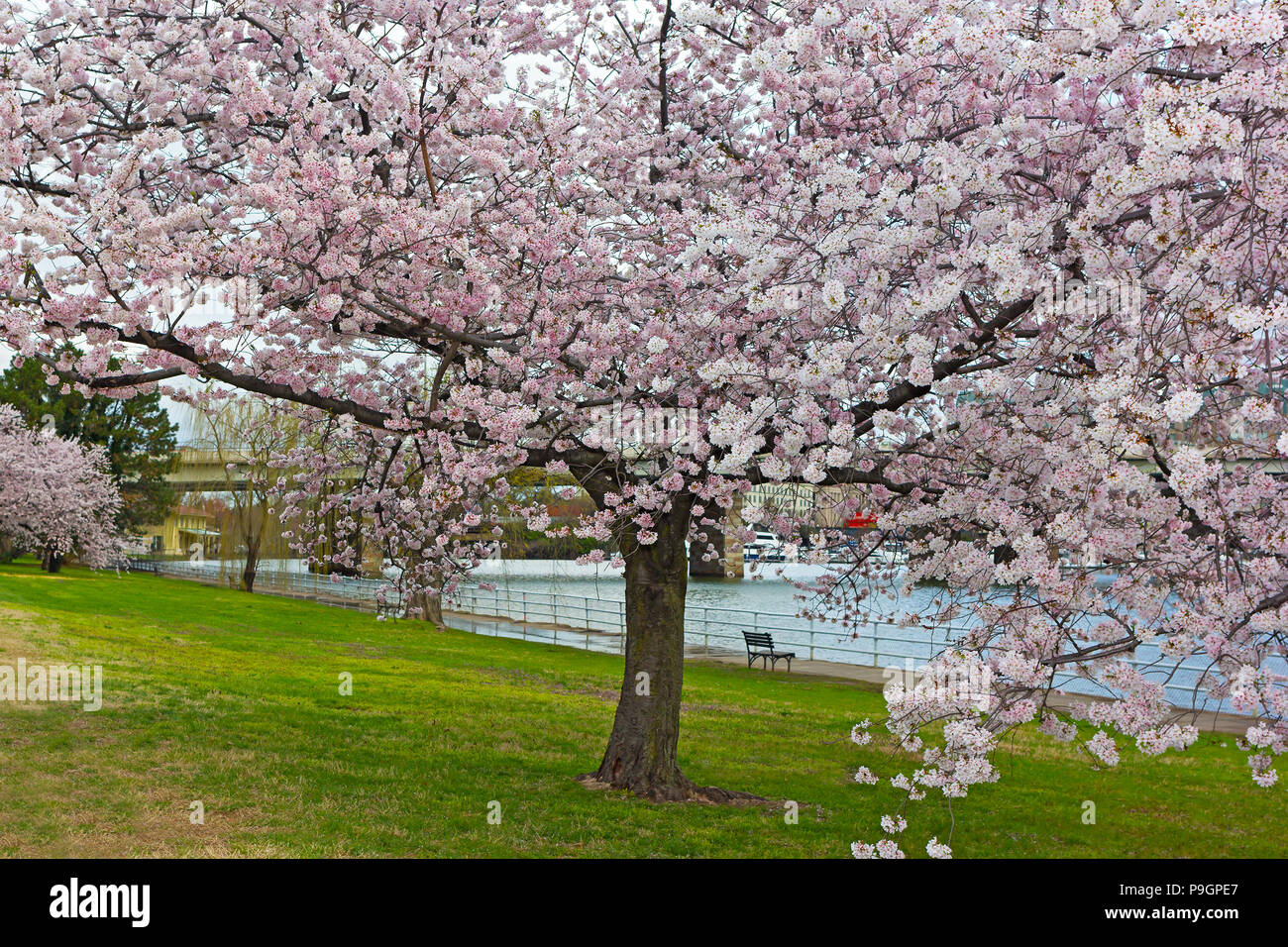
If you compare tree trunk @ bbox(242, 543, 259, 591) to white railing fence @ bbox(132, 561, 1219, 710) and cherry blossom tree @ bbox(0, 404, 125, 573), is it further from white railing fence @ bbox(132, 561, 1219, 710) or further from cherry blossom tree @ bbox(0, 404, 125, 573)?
cherry blossom tree @ bbox(0, 404, 125, 573)

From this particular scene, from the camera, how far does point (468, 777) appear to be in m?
8.80

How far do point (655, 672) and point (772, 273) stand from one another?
13.9ft

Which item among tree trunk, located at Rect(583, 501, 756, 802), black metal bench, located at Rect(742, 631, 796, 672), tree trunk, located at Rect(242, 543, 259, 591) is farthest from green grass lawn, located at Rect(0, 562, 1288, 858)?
tree trunk, located at Rect(242, 543, 259, 591)

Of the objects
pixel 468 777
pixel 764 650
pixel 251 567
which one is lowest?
pixel 764 650

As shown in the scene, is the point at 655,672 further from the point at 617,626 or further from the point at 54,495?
the point at 54,495

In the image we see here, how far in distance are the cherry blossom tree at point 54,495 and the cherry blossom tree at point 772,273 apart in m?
28.9

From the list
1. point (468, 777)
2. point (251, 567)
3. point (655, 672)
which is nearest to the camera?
point (655, 672)

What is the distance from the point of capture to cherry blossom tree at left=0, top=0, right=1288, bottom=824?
3.81 m

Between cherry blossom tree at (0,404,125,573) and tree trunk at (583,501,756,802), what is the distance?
29.9m

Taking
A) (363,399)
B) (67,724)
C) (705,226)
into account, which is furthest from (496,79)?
(67,724)

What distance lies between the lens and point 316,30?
23.0ft

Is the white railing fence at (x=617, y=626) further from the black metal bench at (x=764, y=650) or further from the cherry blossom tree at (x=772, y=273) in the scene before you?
the cherry blossom tree at (x=772, y=273)

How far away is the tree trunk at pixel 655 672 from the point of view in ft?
27.0

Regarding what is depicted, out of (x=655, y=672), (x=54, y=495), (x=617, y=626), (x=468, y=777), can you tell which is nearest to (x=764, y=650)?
(x=617, y=626)
